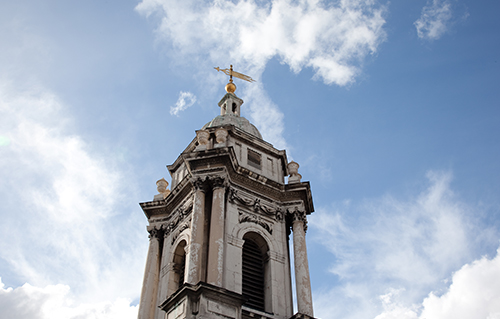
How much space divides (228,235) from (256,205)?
2593 mm

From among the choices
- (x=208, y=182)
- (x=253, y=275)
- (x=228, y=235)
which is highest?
(x=208, y=182)

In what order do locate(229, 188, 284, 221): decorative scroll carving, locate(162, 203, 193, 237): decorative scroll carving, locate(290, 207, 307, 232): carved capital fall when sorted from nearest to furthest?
locate(229, 188, 284, 221): decorative scroll carving
locate(162, 203, 193, 237): decorative scroll carving
locate(290, 207, 307, 232): carved capital

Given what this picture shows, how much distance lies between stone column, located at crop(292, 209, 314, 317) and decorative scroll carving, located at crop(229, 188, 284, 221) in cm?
76

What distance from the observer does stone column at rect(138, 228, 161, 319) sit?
2250 centimetres

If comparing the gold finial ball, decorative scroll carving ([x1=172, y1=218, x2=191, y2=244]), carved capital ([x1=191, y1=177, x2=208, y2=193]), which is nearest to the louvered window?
decorative scroll carving ([x1=172, y1=218, x2=191, y2=244])

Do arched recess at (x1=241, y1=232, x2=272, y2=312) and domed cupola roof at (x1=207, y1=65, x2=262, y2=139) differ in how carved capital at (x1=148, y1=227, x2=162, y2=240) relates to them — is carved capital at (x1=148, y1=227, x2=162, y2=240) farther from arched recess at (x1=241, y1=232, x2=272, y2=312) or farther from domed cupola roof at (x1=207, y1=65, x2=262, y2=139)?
domed cupola roof at (x1=207, y1=65, x2=262, y2=139)

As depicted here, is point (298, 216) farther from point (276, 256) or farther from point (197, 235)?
point (197, 235)

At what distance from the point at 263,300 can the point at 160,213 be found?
295 inches

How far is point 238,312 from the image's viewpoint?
18.6 m

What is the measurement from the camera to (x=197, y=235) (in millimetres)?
21062

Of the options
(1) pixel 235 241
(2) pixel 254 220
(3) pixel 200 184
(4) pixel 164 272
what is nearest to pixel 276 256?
(2) pixel 254 220

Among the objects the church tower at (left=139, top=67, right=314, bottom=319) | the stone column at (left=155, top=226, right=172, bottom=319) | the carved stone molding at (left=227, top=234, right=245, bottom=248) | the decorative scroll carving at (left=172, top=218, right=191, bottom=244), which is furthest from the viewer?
the decorative scroll carving at (left=172, top=218, right=191, bottom=244)

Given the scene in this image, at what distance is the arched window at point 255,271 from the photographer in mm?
21422

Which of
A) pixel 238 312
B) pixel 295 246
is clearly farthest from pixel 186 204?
pixel 238 312
